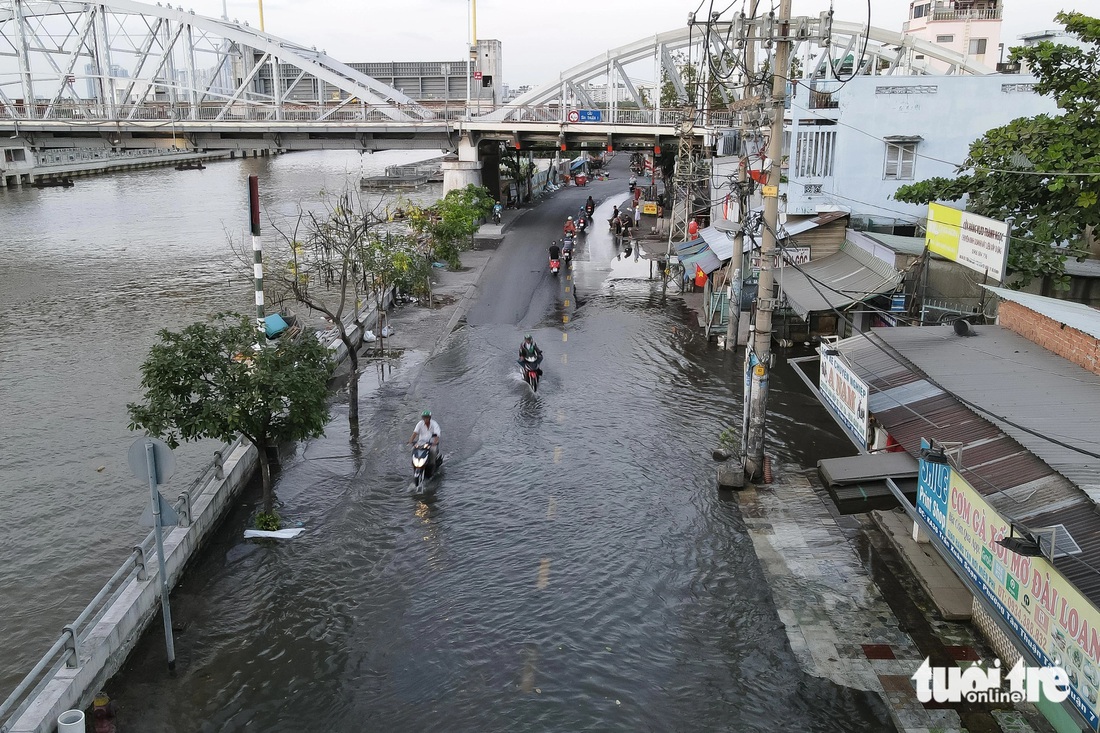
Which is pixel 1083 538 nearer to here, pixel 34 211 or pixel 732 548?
pixel 732 548

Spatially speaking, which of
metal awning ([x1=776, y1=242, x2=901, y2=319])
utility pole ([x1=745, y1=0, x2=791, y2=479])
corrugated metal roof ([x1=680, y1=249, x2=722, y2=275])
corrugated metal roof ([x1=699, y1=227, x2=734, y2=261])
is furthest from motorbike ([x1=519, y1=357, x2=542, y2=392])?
corrugated metal roof ([x1=699, y1=227, x2=734, y2=261])

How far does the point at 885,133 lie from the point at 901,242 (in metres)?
4.80

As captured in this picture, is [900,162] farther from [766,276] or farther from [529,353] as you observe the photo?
[766,276]

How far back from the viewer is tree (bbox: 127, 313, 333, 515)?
1301cm

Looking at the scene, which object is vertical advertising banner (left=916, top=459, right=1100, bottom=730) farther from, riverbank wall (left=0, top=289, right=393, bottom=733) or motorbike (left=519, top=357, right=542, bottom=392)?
motorbike (left=519, top=357, right=542, bottom=392)

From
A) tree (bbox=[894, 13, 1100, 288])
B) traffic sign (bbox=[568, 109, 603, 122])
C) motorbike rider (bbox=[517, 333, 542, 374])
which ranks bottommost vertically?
motorbike rider (bbox=[517, 333, 542, 374])

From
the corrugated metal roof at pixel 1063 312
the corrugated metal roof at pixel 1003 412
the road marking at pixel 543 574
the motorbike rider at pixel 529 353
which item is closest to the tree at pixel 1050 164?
the corrugated metal roof at pixel 1063 312

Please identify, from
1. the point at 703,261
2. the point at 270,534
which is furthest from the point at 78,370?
the point at 703,261

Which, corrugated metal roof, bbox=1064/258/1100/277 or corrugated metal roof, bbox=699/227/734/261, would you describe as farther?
corrugated metal roof, bbox=699/227/734/261

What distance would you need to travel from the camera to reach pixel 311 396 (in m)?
14.0

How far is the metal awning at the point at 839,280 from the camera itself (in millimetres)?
21828

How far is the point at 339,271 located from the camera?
38.3 meters

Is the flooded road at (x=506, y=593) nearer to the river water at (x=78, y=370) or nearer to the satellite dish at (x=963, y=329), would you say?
the river water at (x=78, y=370)

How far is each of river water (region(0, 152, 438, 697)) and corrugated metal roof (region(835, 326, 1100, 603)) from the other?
12.1 m
